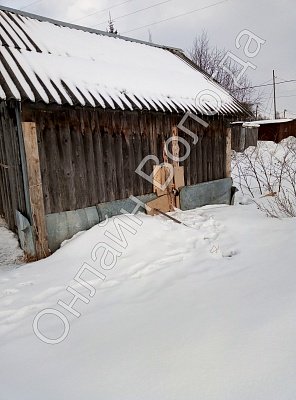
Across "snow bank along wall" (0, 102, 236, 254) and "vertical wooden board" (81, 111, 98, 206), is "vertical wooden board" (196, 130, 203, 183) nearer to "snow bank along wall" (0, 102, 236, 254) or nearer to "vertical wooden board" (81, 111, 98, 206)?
"snow bank along wall" (0, 102, 236, 254)

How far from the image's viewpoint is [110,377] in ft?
7.34

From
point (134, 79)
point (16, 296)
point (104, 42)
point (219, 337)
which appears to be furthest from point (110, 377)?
point (104, 42)

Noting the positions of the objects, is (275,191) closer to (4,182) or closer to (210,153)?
(210,153)

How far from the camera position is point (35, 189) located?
4.92 m

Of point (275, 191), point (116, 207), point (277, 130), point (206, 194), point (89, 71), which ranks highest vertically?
point (89, 71)

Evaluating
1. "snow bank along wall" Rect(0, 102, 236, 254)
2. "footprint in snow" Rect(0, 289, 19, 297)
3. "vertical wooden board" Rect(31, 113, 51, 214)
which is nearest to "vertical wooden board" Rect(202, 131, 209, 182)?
"snow bank along wall" Rect(0, 102, 236, 254)

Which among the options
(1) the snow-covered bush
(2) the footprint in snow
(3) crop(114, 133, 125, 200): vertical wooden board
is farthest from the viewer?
(1) the snow-covered bush

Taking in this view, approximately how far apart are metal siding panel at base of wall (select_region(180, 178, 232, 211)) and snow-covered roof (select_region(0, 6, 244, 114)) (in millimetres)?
1856

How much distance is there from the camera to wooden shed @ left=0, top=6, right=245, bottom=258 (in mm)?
4895

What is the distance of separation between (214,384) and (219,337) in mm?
511

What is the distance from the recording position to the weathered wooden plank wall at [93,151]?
16.9 feet

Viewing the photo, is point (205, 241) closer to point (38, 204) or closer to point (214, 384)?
point (38, 204)

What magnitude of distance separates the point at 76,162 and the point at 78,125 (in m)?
0.65

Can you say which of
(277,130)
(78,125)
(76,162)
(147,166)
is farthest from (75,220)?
(277,130)
